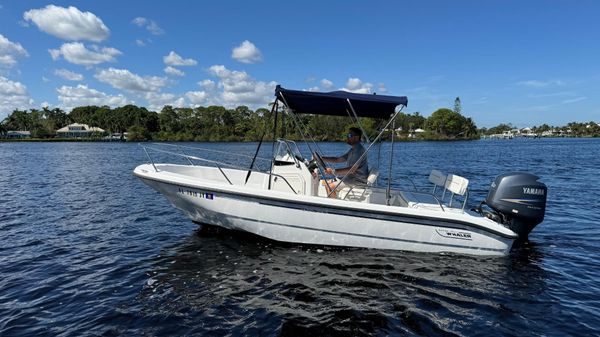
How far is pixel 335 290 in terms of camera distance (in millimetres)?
5996

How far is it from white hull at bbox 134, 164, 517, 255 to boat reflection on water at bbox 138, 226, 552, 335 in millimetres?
268

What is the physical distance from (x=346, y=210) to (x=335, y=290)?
154cm

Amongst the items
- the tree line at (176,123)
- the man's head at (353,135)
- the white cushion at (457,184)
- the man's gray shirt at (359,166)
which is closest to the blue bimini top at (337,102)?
the man's head at (353,135)

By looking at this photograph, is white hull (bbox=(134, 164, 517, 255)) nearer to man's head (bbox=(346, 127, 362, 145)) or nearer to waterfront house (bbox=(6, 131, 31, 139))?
man's head (bbox=(346, 127, 362, 145))

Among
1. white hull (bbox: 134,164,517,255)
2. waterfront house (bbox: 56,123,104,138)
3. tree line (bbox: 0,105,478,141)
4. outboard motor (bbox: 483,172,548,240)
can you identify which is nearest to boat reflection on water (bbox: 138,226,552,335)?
white hull (bbox: 134,164,517,255)

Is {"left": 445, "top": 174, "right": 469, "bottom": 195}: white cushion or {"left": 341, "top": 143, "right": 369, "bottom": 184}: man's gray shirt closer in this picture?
{"left": 445, "top": 174, "right": 469, "bottom": 195}: white cushion

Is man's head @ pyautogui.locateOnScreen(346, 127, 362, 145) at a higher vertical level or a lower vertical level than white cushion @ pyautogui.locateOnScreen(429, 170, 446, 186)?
higher

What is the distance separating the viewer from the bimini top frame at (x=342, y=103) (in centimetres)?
708

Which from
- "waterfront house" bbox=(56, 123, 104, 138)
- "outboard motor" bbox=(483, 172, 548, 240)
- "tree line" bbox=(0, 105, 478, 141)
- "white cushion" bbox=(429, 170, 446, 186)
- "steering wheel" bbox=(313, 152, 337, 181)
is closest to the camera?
"outboard motor" bbox=(483, 172, 548, 240)

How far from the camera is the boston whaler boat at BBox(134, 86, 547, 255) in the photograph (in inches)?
273

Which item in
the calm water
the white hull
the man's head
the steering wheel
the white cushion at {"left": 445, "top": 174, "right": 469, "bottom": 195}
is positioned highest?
the man's head

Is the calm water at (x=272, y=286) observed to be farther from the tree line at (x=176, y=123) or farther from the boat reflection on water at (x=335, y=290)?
the tree line at (x=176, y=123)

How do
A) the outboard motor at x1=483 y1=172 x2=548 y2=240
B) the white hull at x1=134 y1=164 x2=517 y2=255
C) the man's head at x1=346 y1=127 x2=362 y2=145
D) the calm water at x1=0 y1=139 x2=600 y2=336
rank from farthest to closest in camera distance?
the man's head at x1=346 y1=127 x2=362 y2=145 < the outboard motor at x1=483 y1=172 x2=548 y2=240 < the white hull at x1=134 y1=164 x2=517 y2=255 < the calm water at x1=0 y1=139 x2=600 y2=336

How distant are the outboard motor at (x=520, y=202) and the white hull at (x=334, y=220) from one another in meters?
0.39
